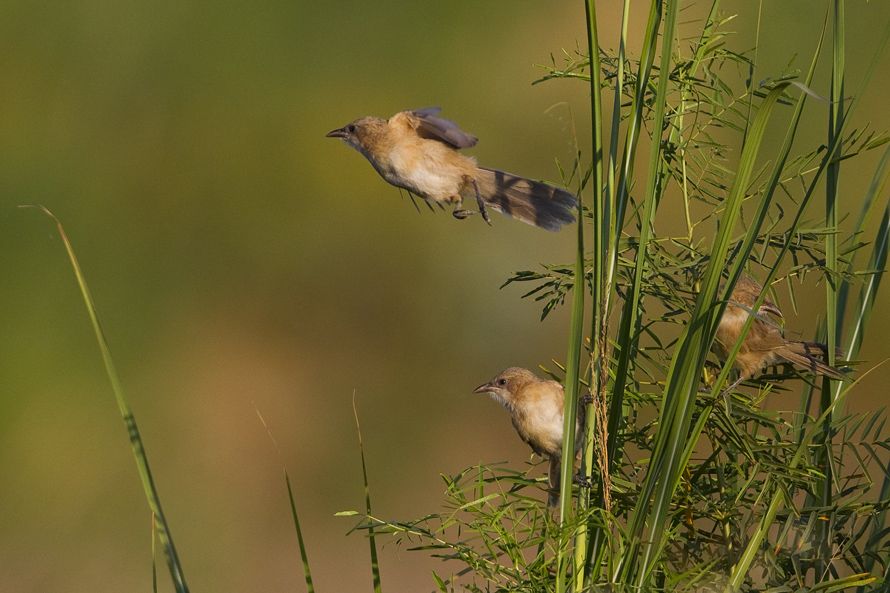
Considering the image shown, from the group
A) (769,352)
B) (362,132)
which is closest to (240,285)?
(362,132)

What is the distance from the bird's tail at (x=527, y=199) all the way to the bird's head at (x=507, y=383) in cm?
26

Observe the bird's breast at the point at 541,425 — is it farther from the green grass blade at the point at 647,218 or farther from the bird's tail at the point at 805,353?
the green grass blade at the point at 647,218

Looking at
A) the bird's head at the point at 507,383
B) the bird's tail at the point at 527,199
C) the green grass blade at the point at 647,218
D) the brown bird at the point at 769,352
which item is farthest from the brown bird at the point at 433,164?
the green grass blade at the point at 647,218

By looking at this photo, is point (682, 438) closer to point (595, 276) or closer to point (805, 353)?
point (595, 276)

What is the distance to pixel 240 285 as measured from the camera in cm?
486

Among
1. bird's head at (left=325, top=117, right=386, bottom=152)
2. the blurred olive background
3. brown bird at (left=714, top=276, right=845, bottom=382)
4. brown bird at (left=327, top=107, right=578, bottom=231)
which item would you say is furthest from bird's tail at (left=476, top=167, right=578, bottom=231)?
the blurred olive background

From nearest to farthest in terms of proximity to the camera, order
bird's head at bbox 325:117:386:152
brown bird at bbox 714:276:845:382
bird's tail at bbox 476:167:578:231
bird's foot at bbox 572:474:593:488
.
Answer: bird's foot at bbox 572:474:593:488, brown bird at bbox 714:276:845:382, bird's tail at bbox 476:167:578:231, bird's head at bbox 325:117:386:152

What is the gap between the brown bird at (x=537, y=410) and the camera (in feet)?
4.68

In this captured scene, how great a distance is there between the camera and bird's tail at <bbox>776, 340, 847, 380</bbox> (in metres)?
1.24

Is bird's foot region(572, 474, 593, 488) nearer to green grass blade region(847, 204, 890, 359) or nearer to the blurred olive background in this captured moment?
green grass blade region(847, 204, 890, 359)

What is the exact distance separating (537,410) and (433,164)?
52 centimetres

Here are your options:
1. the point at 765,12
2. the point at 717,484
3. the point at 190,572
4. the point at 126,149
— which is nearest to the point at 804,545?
the point at 717,484

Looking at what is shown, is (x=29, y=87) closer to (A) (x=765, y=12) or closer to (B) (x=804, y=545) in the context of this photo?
(A) (x=765, y=12)

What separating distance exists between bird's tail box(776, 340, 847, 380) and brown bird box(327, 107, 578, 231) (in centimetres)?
57
